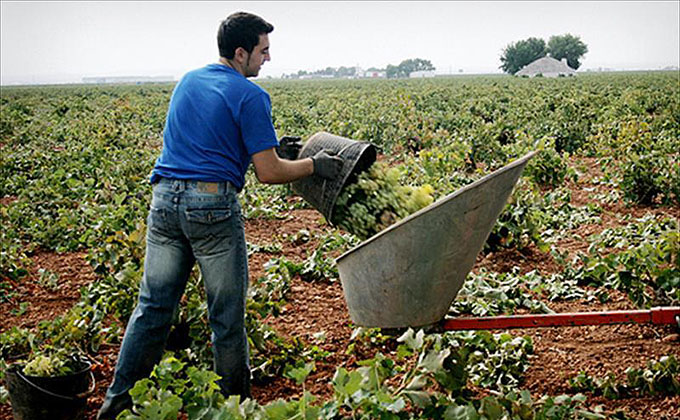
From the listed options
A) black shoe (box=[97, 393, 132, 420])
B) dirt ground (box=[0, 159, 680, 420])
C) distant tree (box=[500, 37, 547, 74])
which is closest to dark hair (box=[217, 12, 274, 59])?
black shoe (box=[97, 393, 132, 420])

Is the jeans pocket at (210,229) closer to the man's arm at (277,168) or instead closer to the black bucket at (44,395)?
the man's arm at (277,168)

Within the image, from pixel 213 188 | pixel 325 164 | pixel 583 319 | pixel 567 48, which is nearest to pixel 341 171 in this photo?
pixel 325 164

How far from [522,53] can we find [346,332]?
321ft

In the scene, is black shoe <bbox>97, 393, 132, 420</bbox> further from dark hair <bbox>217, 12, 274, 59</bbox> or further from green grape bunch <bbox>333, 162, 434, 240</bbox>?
dark hair <bbox>217, 12, 274, 59</bbox>

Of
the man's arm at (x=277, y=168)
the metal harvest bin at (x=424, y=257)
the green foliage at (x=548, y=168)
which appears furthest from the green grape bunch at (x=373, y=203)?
the green foliage at (x=548, y=168)

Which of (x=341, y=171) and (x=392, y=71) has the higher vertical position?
Result: (x=392, y=71)

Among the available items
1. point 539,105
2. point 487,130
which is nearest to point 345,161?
point 487,130

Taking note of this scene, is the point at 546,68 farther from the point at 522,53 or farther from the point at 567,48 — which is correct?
the point at 567,48

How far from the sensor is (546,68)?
293ft

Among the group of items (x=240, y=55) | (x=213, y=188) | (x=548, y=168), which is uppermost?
(x=240, y=55)

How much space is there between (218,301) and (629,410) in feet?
6.51

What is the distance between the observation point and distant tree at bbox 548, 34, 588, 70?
100438 mm

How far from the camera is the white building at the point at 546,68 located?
286ft

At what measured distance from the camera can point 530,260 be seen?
221 inches
